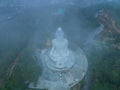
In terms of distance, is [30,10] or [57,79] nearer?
[57,79]

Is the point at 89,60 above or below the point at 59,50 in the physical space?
below

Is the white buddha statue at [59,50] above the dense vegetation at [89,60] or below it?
above

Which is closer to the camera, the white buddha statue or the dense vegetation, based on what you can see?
the dense vegetation

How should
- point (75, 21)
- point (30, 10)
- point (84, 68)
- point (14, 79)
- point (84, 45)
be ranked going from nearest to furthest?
1. point (14, 79)
2. point (84, 68)
3. point (84, 45)
4. point (75, 21)
5. point (30, 10)

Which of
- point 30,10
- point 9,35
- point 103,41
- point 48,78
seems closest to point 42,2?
point 30,10

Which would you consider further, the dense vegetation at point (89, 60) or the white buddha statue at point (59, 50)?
the white buddha statue at point (59, 50)

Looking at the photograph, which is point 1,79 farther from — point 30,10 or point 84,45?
Answer: point 30,10

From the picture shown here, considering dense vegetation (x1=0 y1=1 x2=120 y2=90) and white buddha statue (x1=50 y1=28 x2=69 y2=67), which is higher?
white buddha statue (x1=50 y1=28 x2=69 y2=67)

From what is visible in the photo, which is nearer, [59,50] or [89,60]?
[59,50]
